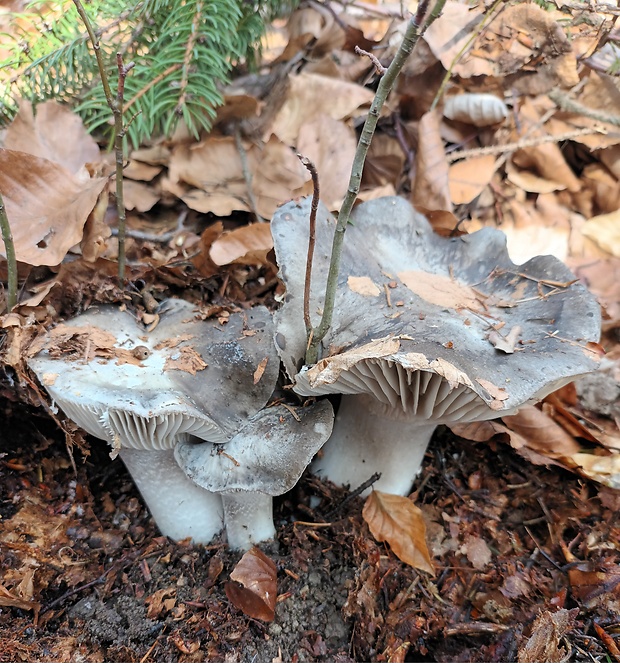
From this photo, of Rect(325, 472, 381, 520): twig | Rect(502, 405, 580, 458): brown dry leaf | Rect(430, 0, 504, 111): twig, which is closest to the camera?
Rect(325, 472, 381, 520): twig

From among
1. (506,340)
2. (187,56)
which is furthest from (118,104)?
(506,340)

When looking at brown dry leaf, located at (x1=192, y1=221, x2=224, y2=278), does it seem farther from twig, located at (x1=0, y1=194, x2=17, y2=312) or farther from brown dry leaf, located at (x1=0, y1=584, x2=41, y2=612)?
brown dry leaf, located at (x1=0, y1=584, x2=41, y2=612)

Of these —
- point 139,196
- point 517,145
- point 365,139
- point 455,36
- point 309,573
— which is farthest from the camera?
point 517,145

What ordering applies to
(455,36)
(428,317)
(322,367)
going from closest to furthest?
(322,367)
(428,317)
(455,36)

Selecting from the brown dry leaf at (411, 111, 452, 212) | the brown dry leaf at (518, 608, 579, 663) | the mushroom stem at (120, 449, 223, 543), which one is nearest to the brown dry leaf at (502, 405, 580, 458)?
the brown dry leaf at (518, 608, 579, 663)

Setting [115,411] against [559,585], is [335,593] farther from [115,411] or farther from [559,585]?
Result: [115,411]

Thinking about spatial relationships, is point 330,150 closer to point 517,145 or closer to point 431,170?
point 431,170
